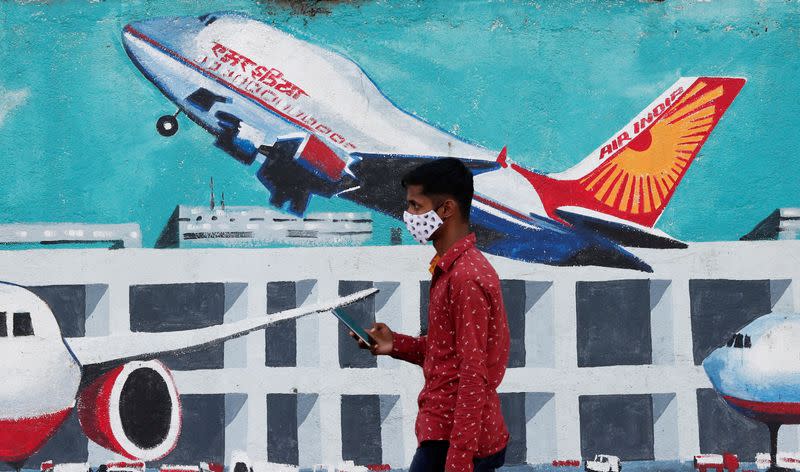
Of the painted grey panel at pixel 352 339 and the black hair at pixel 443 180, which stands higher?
the black hair at pixel 443 180

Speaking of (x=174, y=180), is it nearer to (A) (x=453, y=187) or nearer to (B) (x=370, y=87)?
(B) (x=370, y=87)

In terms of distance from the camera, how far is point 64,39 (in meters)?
5.85

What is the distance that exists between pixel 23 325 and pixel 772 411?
4.62m

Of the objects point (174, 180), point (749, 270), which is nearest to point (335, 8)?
point (174, 180)

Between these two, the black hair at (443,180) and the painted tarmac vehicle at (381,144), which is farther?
the painted tarmac vehicle at (381,144)

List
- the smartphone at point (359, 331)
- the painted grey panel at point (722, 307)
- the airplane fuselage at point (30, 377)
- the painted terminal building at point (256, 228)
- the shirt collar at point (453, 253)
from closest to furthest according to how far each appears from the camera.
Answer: the shirt collar at point (453, 253), the smartphone at point (359, 331), the airplane fuselage at point (30, 377), the painted terminal building at point (256, 228), the painted grey panel at point (722, 307)

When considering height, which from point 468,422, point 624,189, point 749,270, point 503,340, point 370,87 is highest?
point 370,87

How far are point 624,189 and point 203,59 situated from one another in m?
2.82

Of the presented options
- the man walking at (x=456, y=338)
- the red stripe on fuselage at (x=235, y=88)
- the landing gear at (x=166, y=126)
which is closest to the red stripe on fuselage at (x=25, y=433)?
the landing gear at (x=166, y=126)

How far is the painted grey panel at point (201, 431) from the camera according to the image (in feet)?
18.8

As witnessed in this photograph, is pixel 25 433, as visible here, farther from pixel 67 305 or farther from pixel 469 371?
pixel 469 371

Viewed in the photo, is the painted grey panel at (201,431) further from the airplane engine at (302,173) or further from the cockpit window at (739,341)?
the cockpit window at (739,341)

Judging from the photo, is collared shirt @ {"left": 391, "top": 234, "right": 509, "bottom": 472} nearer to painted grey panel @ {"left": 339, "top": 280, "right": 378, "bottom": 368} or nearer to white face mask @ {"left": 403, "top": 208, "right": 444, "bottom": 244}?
white face mask @ {"left": 403, "top": 208, "right": 444, "bottom": 244}

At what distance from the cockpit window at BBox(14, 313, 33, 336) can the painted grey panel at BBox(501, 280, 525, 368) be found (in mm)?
2897
